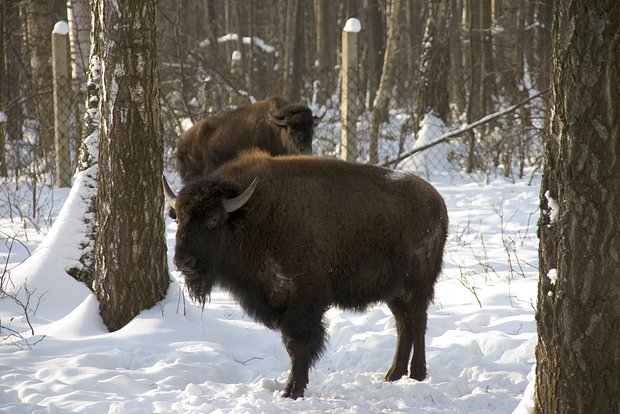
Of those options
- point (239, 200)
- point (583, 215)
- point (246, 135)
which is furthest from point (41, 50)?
point (583, 215)

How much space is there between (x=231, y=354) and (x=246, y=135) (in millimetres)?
5840

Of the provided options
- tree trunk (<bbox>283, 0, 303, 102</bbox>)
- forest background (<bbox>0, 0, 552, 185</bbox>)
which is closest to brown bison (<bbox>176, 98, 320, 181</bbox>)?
forest background (<bbox>0, 0, 552, 185</bbox>)

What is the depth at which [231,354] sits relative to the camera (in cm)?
537

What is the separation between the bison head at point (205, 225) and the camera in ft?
15.5

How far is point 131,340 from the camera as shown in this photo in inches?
209

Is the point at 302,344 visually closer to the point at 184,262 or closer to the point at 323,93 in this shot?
the point at 184,262

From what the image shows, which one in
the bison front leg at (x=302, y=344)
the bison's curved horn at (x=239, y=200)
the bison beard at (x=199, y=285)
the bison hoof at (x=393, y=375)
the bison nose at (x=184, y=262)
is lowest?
the bison hoof at (x=393, y=375)

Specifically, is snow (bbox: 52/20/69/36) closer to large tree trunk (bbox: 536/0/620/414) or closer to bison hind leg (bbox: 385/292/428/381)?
bison hind leg (bbox: 385/292/428/381)

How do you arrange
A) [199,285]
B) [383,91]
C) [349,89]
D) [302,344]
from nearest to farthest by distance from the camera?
[302,344] < [199,285] < [349,89] < [383,91]

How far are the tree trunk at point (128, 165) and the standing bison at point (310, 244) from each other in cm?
55

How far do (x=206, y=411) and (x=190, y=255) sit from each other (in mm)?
1017

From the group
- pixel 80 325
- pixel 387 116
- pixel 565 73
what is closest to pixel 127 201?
pixel 80 325

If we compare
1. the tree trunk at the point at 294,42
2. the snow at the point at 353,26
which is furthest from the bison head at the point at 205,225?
the tree trunk at the point at 294,42

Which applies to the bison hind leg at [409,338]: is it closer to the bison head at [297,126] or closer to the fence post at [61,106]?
the bison head at [297,126]
